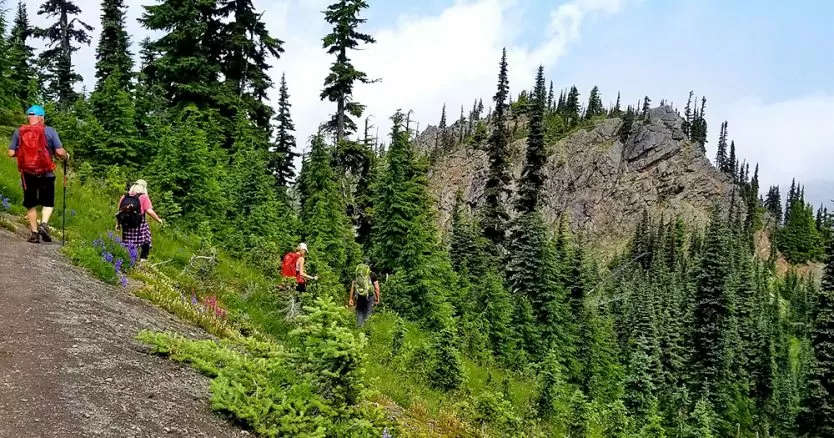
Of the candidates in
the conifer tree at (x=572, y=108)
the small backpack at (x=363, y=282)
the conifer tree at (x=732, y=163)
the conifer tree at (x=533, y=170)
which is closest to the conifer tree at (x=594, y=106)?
the conifer tree at (x=572, y=108)

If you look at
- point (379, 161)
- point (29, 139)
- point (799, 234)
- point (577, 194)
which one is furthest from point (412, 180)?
point (799, 234)

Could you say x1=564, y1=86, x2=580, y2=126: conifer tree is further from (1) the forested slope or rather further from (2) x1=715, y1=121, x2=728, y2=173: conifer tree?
(1) the forested slope

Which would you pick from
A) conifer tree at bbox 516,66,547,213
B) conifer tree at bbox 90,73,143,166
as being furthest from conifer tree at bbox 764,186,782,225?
conifer tree at bbox 90,73,143,166

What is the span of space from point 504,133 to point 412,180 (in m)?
13.3

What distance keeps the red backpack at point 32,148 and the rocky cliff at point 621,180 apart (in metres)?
138

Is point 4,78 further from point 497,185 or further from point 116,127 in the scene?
point 497,185

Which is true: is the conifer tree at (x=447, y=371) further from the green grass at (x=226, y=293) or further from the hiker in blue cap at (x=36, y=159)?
the hiker in blue cap at (x=36, y=159)

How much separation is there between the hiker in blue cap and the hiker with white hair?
44.1 inches

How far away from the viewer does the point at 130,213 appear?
10.0 metres

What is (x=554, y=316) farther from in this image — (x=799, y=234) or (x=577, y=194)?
(x=799, y=234)

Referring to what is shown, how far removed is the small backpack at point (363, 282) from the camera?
50.7ft

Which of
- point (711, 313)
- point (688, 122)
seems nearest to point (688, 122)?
point (688, 122)

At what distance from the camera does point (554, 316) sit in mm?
33344

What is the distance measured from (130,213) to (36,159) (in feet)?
5.50
